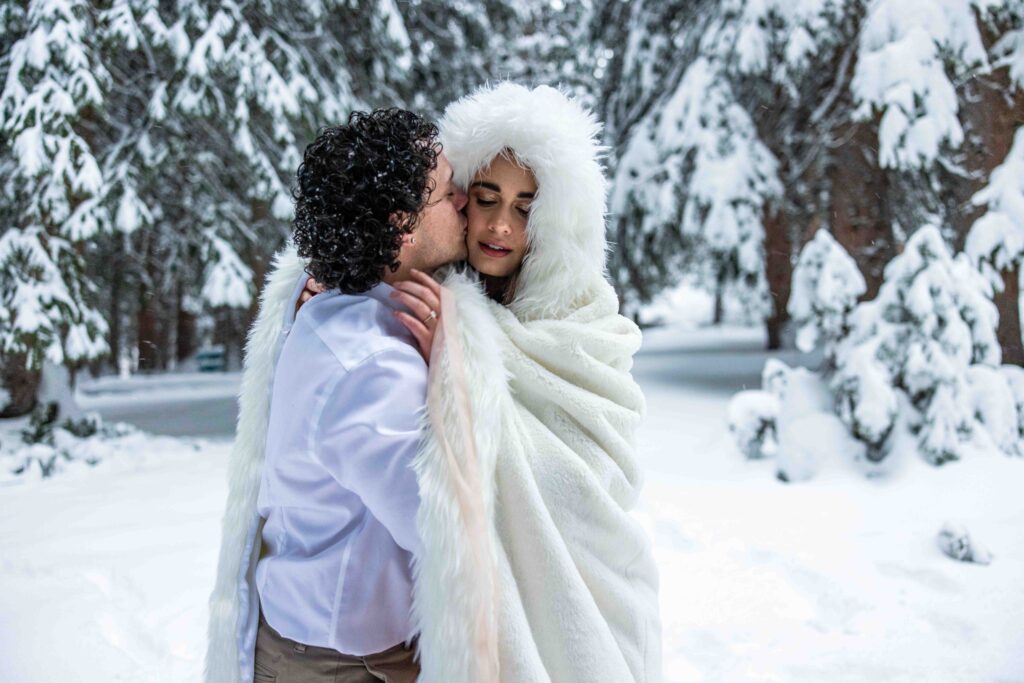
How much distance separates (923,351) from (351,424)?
520 cm

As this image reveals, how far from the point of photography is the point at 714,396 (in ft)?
28.4

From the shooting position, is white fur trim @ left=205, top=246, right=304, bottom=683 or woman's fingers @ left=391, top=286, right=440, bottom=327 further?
white fur trim @ left=205, top=246, right=304, bottom=683

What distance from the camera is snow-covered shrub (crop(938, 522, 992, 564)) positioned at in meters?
3.98

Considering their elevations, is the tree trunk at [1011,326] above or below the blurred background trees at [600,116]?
below

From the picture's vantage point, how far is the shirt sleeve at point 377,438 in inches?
48.0

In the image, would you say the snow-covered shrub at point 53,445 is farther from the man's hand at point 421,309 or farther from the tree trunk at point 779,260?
the tree trunk at point 779,260

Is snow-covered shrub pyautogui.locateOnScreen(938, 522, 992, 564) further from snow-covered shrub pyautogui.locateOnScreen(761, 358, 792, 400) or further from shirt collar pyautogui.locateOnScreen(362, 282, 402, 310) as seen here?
shirt collar pyautogui.locateOnScreen(362, 282, 402, 310)

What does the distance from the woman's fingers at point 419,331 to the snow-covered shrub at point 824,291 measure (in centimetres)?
510

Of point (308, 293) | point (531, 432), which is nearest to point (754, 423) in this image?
Result: point (531, 432)

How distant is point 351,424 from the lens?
1.21 meters

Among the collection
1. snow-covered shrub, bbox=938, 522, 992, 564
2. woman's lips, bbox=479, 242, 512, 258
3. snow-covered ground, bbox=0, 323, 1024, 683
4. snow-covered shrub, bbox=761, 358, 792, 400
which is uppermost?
woman's lips, bbox=479, 242, 512, 258

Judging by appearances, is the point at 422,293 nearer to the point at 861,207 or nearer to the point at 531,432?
the point at 531,432

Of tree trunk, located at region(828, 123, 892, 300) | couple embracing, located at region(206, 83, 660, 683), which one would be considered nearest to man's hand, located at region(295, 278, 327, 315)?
couple embracing, located at region(206, 83, 660, 683)

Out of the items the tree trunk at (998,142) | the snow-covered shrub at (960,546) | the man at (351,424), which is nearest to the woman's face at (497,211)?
the man at (351,424)
